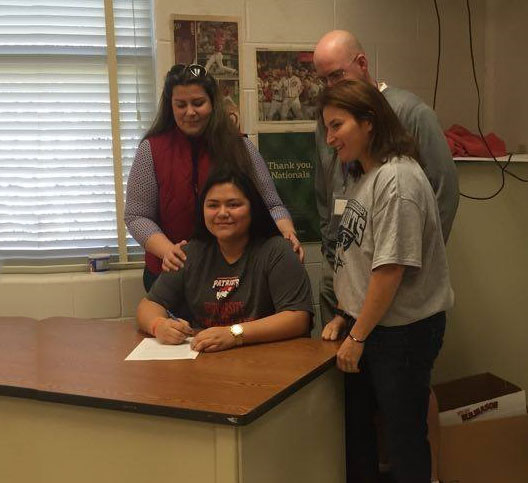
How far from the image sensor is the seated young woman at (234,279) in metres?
1.97

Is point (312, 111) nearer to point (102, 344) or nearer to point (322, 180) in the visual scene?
point (322, 180)

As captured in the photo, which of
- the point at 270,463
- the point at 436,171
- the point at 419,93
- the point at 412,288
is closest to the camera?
the point at 270,463

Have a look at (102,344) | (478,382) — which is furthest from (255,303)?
(478,382)

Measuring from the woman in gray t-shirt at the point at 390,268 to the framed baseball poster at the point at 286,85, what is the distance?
1.08 meters

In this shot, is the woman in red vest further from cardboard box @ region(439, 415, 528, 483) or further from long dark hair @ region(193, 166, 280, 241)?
cardboard box @ region(439, 415, 528, 483)

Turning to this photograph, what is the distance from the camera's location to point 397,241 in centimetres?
167

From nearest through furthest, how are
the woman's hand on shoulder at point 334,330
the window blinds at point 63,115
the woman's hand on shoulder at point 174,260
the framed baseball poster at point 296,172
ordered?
the woman's hand on shoulder at point 334,330, the woman's hand on shoulder at point 174,260, the window blinds at point 63,115, the framed baseball poster at point 296,172

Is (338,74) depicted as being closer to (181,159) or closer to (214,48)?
(181,159)

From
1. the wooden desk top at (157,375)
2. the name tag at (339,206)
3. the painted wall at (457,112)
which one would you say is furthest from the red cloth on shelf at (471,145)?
the wooden desk top at (157,375)

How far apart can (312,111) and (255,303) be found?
4.03 ft

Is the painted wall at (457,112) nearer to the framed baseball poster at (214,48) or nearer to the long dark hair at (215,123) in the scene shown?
the framed baseball poster at (214,48)

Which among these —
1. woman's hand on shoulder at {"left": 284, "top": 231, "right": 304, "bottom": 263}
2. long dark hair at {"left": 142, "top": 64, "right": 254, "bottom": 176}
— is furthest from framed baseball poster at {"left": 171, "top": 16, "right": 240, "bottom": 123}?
woman's hand on shoulder at {"left": 284, "top": 231, "right": 304, "bottom": 263}

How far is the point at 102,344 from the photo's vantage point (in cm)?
201

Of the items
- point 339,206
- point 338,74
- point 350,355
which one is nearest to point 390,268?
point 350,355
